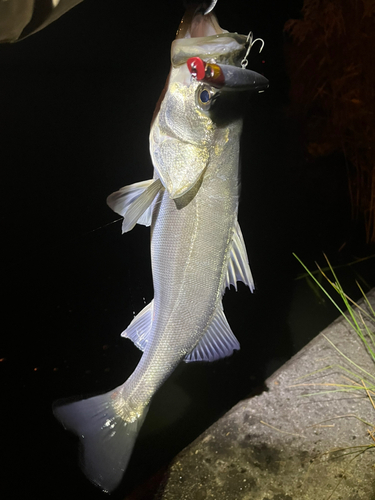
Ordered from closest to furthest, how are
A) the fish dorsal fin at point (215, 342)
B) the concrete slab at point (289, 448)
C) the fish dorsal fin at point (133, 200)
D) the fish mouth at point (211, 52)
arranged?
the fish mouth at point (211, 52)
the fish dorsal fin at point (133, 200)
the fish dorsal fin at point (215, 342)
the concrete slab at point (289, 448)

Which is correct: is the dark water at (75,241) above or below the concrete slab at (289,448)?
above

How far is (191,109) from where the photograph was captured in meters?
1.05

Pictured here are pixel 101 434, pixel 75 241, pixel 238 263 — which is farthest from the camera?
pixel 75 241

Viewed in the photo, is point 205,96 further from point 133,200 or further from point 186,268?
point 186,268

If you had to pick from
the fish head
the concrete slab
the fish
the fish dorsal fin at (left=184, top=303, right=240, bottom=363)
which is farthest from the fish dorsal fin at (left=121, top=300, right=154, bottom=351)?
the concrete slab

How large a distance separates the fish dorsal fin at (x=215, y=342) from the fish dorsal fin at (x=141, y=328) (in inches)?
6.4

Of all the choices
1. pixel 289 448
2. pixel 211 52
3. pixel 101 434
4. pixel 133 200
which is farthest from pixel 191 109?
pixel 289 448

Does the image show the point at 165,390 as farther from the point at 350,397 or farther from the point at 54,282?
the point at 350,397

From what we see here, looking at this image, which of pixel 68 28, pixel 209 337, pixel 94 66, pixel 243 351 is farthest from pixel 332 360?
pixel 68 28

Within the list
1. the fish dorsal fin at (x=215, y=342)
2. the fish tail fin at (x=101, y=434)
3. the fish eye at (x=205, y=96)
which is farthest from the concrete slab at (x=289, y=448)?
the fish eye at (x=205, y=96)

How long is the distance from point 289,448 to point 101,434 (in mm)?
1209

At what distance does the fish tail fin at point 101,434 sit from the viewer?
1017mm

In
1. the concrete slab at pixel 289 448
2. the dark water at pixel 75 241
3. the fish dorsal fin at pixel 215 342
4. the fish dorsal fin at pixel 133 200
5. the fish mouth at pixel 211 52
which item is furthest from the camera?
the concrete slab at pixel 289 448

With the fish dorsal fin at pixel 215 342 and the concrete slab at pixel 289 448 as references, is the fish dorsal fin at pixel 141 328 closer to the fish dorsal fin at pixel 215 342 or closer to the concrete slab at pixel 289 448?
the fish dorsal fin at pixel 215 342
